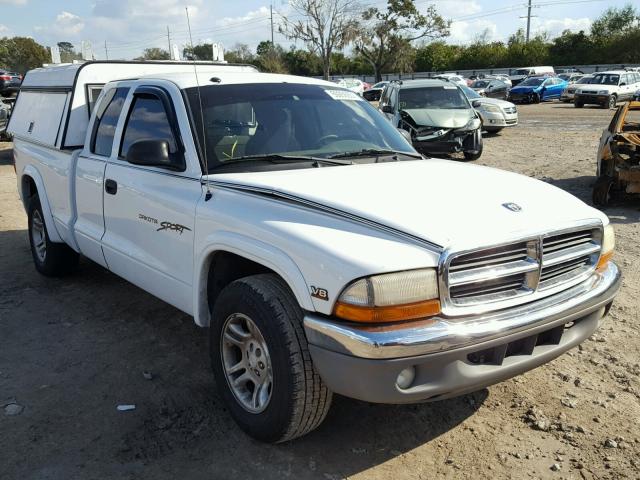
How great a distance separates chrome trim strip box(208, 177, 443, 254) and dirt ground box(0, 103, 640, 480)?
119cm

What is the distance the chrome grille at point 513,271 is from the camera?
263 centimetres

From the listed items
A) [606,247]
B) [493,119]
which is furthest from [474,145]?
[606,247]

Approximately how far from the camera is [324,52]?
1918 inches

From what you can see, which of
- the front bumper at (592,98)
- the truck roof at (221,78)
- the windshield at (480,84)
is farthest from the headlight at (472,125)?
the windshield at (480,84)

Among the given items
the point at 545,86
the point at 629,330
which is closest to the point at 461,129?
the point at 629,330

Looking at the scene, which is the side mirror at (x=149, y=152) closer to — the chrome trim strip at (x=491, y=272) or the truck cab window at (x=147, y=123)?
the truck cab window at (x=147, y=123)

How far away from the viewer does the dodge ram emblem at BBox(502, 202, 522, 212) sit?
116 inches

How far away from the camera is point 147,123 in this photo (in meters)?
4.14

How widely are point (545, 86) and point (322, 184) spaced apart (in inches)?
1438

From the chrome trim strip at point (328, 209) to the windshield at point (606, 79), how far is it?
104 ft

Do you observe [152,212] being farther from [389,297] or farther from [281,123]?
[389,297]

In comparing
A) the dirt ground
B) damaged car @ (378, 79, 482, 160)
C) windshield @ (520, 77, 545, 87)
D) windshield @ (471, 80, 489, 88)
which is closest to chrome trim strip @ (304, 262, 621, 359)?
the dirt ground

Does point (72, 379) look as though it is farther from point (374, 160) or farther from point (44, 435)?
point (374, 160)

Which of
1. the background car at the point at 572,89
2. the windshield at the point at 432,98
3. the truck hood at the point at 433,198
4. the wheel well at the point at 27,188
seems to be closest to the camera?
the truck hood at the point at 433,198
